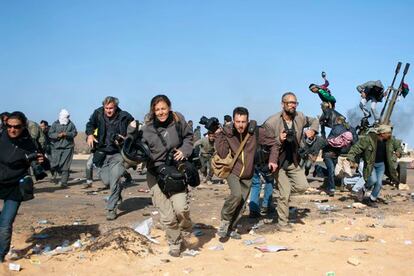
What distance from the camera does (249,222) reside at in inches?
312

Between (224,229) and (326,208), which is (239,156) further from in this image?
(326,208)

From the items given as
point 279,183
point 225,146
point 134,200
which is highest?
point 225,146

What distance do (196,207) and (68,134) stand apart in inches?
204

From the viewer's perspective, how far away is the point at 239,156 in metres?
6.57

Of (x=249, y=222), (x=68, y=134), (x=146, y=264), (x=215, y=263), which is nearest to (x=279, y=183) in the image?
(x=249, y=222)

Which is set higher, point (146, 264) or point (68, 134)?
point (68, 134)

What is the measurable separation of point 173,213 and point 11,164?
6.35 ft

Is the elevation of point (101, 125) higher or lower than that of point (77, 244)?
higher

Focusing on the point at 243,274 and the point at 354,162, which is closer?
the point at 243,274

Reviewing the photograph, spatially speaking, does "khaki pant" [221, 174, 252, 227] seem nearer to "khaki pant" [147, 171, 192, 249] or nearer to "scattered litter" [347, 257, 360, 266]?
"khaki pant" [147, 171, 192, 249]

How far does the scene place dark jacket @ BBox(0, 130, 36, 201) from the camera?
17.3ft

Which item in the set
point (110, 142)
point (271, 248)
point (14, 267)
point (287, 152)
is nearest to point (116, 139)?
point (110, 142)

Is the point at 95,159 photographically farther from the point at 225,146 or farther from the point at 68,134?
the point at 68,134

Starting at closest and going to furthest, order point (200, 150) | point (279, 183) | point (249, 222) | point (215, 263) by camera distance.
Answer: point (215, 263)
point (279, 183)
point (249, 222)
point (200, 150)
